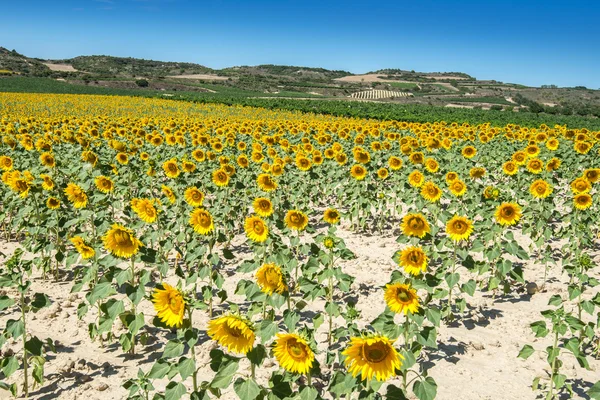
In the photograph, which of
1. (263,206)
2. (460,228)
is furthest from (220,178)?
(460,228)

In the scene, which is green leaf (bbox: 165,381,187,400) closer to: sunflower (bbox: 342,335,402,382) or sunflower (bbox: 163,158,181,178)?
sunflower (bbox: 342,335,402,382)

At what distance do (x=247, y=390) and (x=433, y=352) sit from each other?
8.58 feet

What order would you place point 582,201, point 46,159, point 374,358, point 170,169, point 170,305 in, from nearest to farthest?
point 374,358 → point 170,305 → point 582,201 → point 170,169 → point 46,159

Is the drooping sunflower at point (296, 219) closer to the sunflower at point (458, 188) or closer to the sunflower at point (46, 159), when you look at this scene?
the sunflower at point (458, 188)

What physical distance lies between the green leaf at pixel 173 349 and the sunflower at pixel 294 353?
2.84ft

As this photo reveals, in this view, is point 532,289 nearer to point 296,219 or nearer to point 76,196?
point 296,219

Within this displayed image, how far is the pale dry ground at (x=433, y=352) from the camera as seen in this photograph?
3.74 meters

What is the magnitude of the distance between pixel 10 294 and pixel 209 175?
181 inches

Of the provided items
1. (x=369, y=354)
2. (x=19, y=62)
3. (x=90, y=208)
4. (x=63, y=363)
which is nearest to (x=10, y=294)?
(x=90, y=208)

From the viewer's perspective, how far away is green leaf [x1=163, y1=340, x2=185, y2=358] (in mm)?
2846

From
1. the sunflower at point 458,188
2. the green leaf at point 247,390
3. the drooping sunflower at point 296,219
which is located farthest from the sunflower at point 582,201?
the green leaf at point 247,390

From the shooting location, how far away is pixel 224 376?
2.52 m

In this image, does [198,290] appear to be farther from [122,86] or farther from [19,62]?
[19,62]

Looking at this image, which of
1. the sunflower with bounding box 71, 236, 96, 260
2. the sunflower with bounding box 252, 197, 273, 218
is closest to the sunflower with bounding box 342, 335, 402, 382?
the sunflower with bounding box 252, 197, 273, 218
